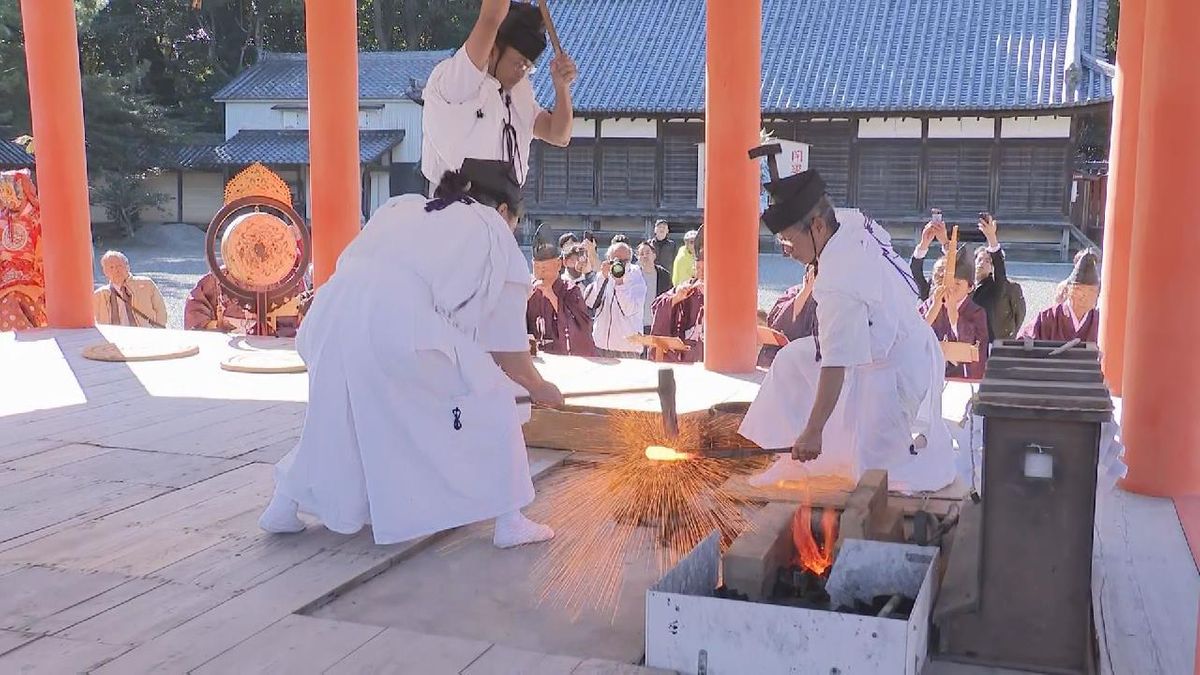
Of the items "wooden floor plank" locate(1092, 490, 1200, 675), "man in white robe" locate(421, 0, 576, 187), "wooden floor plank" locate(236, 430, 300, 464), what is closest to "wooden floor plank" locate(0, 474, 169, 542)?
"wooden floor plank" locate(236, 430, 300, 464)

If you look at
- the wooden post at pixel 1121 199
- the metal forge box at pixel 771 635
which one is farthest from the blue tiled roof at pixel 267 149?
the metal forge box at pixel 771 635

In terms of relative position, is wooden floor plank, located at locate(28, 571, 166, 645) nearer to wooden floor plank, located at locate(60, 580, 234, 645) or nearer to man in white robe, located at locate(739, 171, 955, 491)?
wooden floor plank, located at locate(60, 580, 234, 645)

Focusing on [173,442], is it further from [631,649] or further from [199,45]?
[199,45]

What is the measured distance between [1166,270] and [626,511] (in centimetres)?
210

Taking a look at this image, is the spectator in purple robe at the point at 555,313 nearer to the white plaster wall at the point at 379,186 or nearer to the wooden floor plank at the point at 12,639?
the wooden floor plank at the point at 12,639

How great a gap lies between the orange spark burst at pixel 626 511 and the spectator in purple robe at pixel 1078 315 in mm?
2742

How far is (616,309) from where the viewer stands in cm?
855

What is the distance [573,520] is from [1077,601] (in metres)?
1.66

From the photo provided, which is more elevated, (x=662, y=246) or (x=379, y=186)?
(x=379, y=186)

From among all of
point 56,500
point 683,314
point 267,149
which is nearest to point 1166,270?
point 56,500

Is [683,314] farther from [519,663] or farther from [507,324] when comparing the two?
[519,663]

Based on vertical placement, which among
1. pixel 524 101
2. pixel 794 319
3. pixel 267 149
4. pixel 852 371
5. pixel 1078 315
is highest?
pixel 267 149

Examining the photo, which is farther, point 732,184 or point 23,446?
point 732,184

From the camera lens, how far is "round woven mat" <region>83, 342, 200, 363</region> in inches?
256
